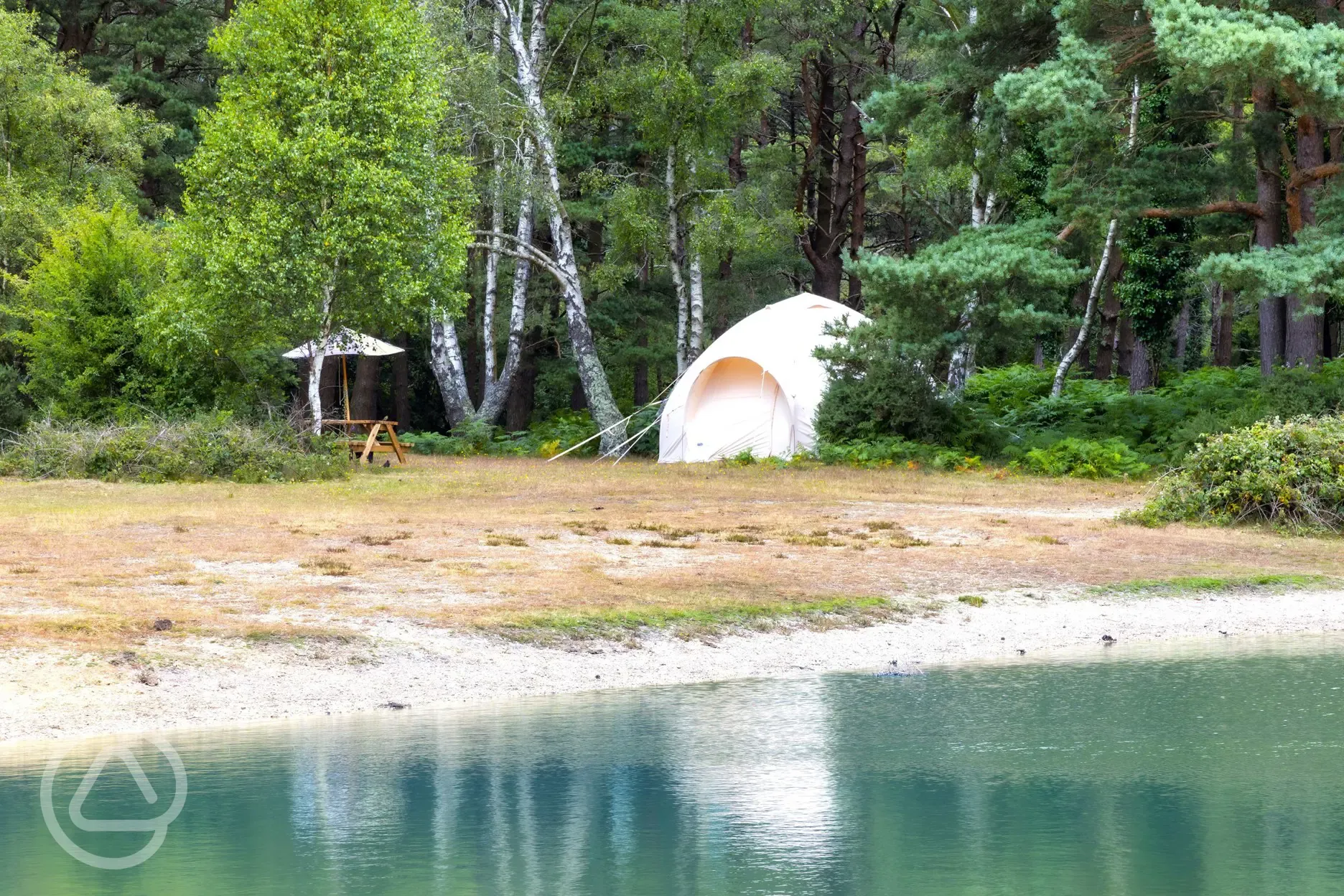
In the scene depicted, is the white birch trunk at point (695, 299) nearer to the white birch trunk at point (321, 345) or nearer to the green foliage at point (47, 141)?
the white birch trunk at point (321, 345)

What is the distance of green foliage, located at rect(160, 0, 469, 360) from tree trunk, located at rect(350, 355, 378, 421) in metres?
11.9

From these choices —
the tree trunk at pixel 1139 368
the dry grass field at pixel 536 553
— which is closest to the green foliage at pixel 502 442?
the dry grass field at pixel 536 553

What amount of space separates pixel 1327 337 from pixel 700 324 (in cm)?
1579

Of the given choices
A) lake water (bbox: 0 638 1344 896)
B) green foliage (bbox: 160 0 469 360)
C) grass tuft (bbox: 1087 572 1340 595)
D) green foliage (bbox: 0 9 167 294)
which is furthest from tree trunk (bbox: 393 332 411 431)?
lake water (bbox: 0 638 1344 896)

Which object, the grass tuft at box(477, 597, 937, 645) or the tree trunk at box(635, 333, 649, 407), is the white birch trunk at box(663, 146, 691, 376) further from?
the grass tuft at box(477, 597, 937, 645)

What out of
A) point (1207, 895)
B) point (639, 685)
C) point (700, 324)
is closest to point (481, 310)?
point (700, 324)

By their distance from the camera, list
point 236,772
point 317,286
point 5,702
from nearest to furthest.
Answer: point 236,772 → point 5,702 → point 317,286

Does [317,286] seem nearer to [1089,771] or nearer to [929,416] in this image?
[929,416]

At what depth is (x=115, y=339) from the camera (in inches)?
1021

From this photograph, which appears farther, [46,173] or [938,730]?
[46,173]

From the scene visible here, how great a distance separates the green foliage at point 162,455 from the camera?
21609 millimetres

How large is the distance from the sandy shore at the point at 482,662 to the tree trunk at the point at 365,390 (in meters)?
28.3

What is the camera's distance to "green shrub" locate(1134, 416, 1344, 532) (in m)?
15.1

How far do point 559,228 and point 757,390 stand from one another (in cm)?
587
